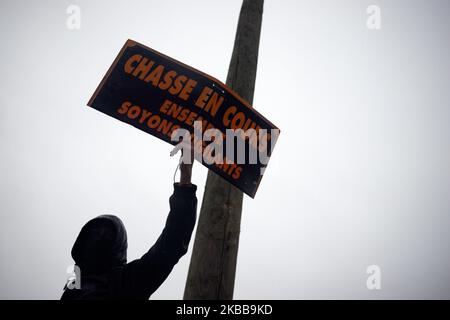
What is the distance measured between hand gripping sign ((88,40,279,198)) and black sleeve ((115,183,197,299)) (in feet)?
1.02

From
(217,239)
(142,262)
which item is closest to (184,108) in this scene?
(217,239)

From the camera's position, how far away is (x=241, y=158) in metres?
1.70

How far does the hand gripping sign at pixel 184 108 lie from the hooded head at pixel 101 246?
2.54 feet

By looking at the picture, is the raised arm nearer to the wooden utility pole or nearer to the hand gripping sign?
the wooden utility pole

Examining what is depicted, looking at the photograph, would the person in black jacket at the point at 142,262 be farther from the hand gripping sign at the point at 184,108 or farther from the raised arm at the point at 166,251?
the hand gripping sign at the point at 184,108

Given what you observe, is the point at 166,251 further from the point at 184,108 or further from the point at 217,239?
the point at 184,108

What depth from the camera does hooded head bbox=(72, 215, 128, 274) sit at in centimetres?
165

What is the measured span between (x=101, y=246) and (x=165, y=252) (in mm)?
606

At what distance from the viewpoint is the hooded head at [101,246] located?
1.65 meters

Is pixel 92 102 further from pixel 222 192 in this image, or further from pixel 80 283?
pixel 80 283

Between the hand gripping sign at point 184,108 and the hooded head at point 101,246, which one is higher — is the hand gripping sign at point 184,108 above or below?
above

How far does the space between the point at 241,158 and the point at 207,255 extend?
68cm

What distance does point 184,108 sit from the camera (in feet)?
5.50

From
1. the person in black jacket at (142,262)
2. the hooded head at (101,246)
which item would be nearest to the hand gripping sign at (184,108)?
the person in black jacket at (142,262)
